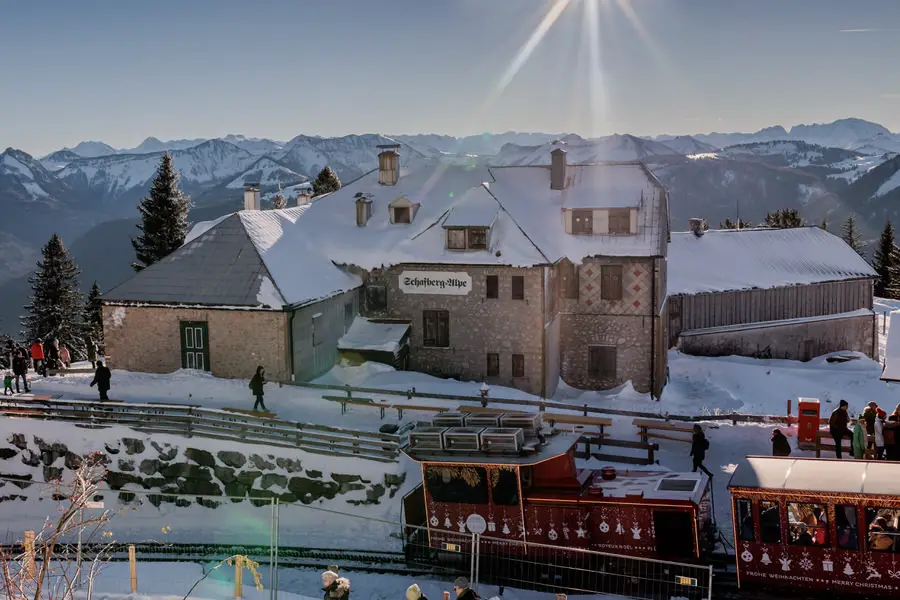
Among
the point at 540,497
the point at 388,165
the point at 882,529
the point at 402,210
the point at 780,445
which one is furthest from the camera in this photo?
the point at 388,165

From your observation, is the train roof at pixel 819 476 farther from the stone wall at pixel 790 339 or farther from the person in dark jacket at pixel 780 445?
the stone wall at pixel 790 339

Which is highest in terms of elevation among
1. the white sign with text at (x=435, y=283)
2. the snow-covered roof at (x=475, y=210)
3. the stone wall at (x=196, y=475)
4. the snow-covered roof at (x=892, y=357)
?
the snow-covered roof at (x=475, y=210)

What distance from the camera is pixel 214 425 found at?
27.0m

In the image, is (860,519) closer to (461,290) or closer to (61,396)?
(461,290)

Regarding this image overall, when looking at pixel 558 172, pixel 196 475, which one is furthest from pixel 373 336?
pixel 558 172

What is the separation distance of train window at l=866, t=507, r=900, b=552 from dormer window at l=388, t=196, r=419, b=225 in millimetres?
24784

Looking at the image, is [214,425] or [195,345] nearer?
[214,425]

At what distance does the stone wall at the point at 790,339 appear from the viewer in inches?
1854

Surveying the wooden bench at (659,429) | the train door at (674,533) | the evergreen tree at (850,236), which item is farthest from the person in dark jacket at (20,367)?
the evergreen tree at (850,236)

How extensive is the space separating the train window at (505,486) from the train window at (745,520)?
4.98 meters

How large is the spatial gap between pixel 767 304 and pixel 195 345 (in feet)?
108

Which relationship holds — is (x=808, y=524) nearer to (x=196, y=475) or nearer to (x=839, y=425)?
(x=839, y=425)

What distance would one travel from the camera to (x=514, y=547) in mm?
20047

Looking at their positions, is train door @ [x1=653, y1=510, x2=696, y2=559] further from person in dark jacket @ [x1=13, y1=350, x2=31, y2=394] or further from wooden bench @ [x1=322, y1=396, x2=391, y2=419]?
person in dark jacket @ [x1=13, y1=350, x2=31, y2=394]
